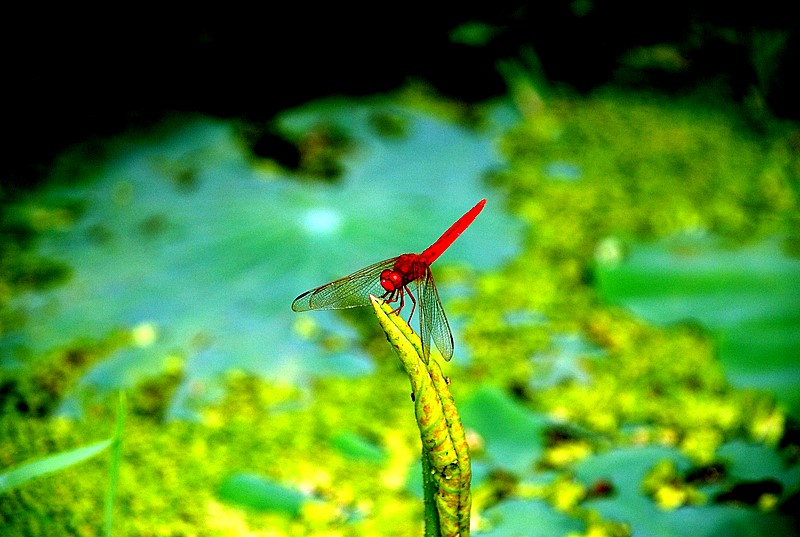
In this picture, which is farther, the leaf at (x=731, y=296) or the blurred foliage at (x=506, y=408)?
the leaf at (x=731, y=296)

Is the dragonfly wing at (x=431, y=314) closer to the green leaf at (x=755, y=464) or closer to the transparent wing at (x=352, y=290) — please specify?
the transparent wing at (x=352, y=290)

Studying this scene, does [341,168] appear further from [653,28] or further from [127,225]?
[653,28]

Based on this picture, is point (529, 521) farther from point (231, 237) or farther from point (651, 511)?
point (231, 237)

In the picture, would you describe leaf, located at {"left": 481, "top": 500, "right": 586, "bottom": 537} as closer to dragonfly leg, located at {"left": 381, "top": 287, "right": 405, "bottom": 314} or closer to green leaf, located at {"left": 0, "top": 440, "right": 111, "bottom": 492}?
dragonfly leg, located at {"left": 381, "top": 287, "right": 405, "bottom": 314}

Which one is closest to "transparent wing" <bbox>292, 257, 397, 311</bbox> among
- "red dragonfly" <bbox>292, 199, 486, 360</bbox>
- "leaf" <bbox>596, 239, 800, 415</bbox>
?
"red dragonfly" <bbox>292, 199, 486, 360</bbox>

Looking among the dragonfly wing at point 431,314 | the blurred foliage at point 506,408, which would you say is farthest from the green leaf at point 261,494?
the dragonfly wing at point 431,314

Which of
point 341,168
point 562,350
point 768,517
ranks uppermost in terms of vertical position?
point 341,168

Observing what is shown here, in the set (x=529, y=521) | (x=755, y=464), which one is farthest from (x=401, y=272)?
(x=755, y=464)

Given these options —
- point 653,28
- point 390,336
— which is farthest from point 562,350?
point 653,28
